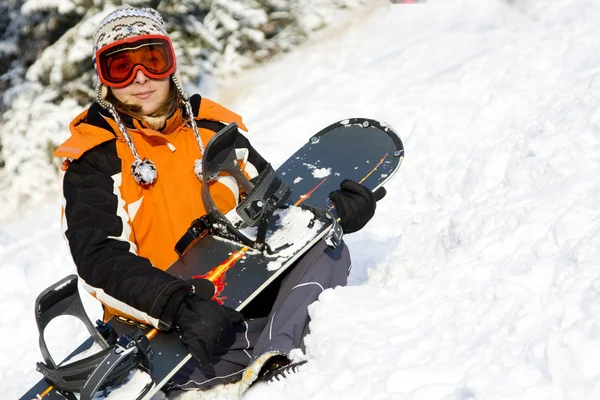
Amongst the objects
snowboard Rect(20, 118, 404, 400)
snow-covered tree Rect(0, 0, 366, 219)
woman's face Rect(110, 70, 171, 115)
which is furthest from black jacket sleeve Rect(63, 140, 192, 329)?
snow-covered tree Rect(0, 0, 366, 219)

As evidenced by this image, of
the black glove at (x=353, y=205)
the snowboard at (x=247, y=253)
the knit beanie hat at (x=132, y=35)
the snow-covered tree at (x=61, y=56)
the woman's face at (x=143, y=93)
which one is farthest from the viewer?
the snow-covered tree at (x=61, y=56)

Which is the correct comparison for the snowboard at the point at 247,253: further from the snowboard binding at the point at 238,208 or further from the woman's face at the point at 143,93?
the woman's face at the point at 143,93

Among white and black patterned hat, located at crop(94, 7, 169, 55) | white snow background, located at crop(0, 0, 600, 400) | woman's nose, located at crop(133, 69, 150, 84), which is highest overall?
white and black patterned hat, located at crop(94, 7, 169, 55)

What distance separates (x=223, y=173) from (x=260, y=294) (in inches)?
27.9

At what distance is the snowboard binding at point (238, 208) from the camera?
331 cm

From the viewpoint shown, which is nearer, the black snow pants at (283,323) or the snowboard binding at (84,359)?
the snowboard binding at (84,359)

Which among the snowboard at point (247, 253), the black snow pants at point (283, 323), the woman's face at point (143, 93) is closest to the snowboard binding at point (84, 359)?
the snowboard at point (247, 253)

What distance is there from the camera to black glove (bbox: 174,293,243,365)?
8.75ft

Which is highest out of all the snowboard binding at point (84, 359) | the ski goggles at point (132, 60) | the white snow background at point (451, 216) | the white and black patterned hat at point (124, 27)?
the white and black patterned hat at point (124, 27)

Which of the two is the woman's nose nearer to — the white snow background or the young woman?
the young woman

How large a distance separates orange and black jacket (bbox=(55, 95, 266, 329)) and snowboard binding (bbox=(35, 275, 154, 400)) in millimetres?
156

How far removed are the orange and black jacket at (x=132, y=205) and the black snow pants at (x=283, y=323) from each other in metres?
0.41

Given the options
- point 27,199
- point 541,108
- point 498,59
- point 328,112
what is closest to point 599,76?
point 541,108

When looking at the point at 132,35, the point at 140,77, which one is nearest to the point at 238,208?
the point at 140,77
